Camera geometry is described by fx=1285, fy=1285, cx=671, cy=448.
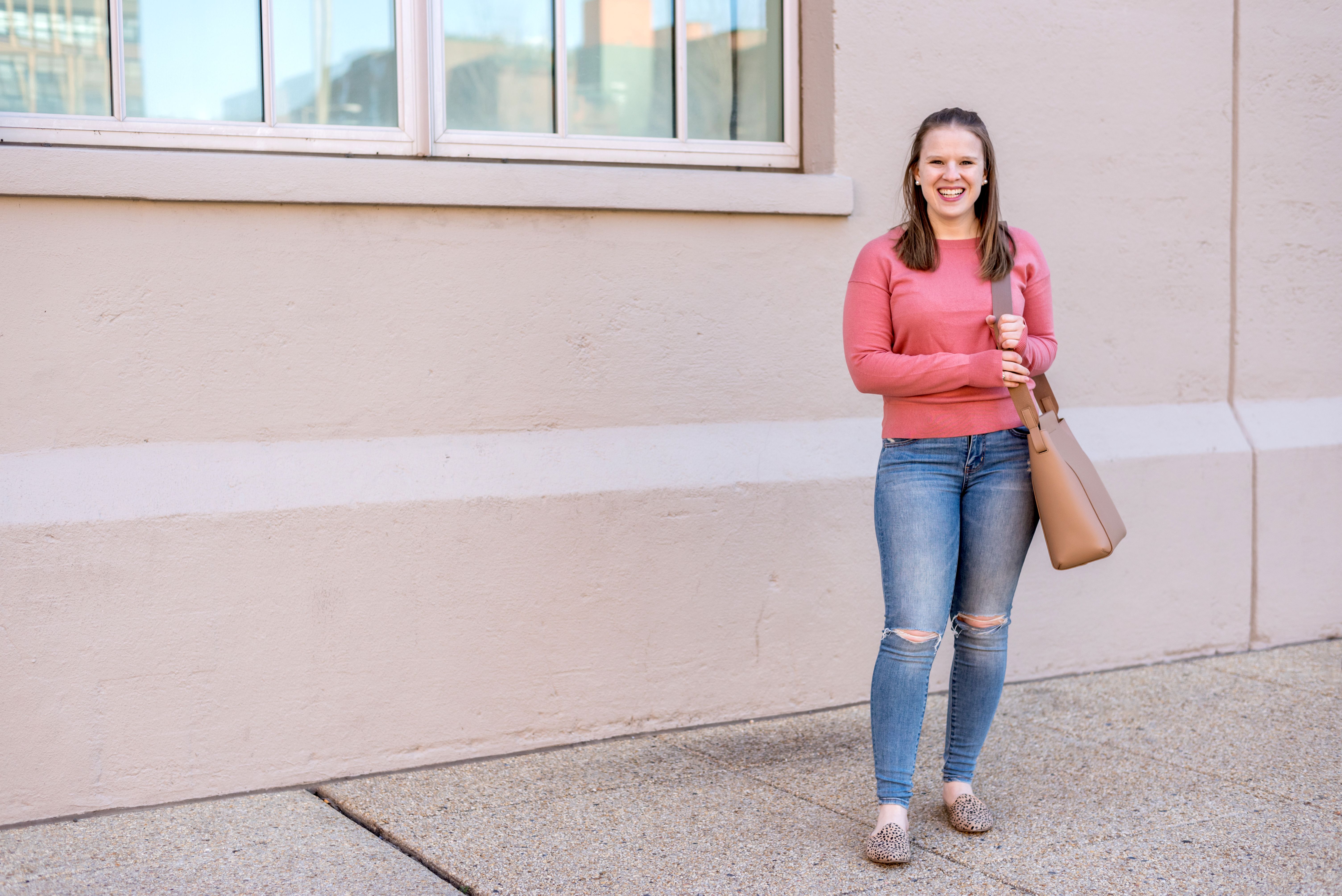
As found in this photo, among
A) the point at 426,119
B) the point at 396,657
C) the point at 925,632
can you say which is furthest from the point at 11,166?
the point at 925,632

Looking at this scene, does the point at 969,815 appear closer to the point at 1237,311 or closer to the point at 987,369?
the point at 987,369

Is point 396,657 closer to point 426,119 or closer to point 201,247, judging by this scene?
point 201,247

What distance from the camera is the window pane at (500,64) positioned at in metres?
4.26

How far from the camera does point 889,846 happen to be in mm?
3244

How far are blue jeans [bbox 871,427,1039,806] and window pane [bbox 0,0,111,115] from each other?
2558 millimetres

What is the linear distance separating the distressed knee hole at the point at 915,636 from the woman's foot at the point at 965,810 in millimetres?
527

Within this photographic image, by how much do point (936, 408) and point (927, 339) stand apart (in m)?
0.18

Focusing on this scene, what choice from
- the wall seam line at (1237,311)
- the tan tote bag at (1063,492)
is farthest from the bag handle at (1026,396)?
the wall seam line at (1237,311)

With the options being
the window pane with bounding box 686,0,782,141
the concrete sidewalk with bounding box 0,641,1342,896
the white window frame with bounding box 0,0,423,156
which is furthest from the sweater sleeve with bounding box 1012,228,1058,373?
the white window frame with bounding box 0,0,423,156

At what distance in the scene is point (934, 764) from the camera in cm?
401

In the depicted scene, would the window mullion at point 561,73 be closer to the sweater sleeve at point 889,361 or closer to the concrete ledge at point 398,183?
the concrete ledge at point 398,183

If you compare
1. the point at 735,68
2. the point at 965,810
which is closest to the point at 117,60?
the point at 735,68

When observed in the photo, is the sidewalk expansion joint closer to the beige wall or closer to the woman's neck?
the beige wall

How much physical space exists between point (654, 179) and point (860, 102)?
0.88 m
